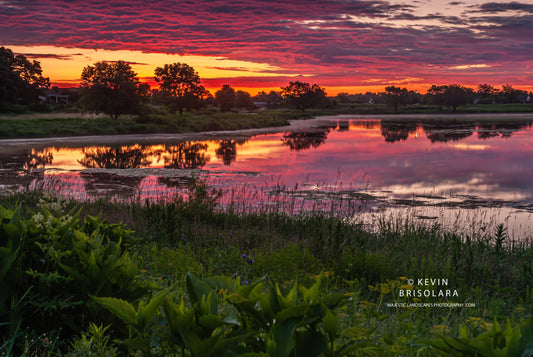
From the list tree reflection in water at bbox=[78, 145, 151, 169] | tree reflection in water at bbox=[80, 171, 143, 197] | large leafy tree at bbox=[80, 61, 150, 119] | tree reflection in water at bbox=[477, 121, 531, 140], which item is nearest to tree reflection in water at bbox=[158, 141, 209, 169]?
tree reflection in water at bbox=[78, 145, 151, 169]

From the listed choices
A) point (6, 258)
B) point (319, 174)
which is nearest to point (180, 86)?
point (319, 174)

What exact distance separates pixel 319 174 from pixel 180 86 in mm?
61061

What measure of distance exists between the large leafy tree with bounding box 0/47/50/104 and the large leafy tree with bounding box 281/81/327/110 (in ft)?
242

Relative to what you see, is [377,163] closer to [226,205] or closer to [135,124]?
[226,205]

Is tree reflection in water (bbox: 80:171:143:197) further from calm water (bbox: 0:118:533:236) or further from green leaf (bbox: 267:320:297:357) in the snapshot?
green leaf (bbox: 267:320:297:357)

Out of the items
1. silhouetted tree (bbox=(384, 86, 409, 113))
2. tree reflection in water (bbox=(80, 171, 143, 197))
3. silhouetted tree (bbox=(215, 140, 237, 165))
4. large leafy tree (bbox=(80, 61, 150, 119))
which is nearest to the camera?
tree reflection in water (bbox=(80, 171, 143, 197))

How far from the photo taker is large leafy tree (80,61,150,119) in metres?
56.6

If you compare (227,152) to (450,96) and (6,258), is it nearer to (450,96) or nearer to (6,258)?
(6,258)

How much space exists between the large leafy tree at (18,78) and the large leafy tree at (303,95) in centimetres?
7371

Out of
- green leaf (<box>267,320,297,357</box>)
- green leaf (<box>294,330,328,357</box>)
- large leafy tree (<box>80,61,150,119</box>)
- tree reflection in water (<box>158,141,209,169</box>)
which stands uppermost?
large leafy tree (<box>80,61,150,119</box>)

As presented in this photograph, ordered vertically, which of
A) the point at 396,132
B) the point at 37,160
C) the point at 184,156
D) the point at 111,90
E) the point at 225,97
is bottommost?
the point at 37,160

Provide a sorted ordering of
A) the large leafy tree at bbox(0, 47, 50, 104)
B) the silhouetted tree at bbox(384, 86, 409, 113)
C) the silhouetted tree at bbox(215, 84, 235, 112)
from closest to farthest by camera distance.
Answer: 1. the large leafy tree at bbox(0, 47, 50, 104)
2. the silhouetted tree at bbox(215, 84, 235, 112)
3. the silhouetted tree at bbox(384, 86, 409, 113)

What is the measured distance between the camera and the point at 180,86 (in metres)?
80.2

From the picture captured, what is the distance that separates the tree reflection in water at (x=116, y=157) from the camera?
27.6 m
